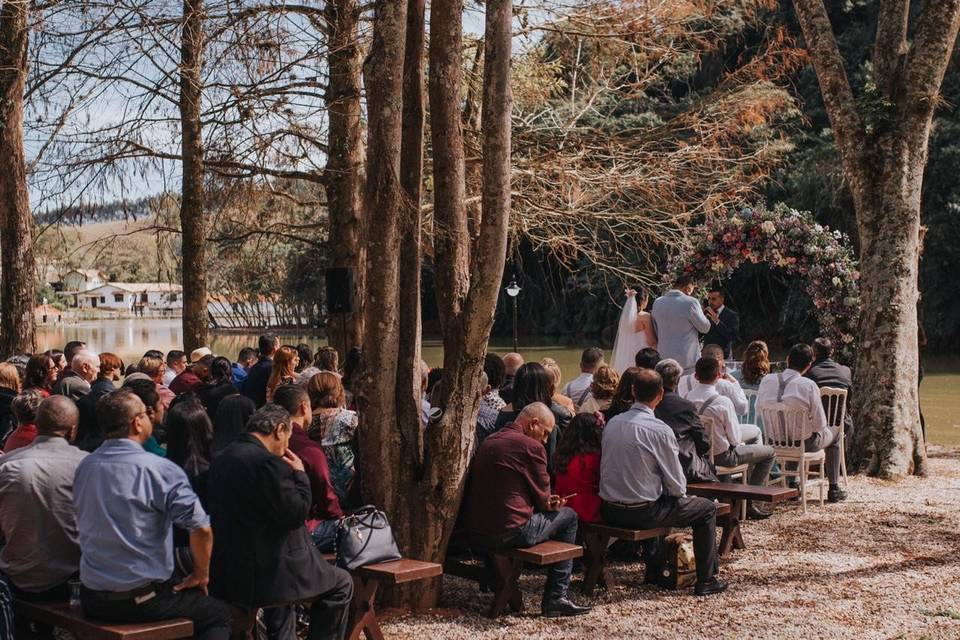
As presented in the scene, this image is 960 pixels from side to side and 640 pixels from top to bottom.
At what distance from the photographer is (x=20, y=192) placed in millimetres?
13156


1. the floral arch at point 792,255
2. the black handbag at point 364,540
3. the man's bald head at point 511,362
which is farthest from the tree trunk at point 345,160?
the black handbag at point 364,540

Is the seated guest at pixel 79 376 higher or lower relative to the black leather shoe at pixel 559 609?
higher

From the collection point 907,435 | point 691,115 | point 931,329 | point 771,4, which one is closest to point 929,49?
point 771,4

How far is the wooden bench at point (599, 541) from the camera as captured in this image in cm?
644

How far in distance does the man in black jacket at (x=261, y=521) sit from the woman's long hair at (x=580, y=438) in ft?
7.69

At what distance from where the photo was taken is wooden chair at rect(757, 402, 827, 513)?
902 centimetres

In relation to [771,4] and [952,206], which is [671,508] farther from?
[952,206]

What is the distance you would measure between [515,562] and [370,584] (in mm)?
1048

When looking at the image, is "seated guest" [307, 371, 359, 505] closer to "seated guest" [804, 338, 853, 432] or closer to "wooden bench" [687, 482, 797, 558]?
"wooden bench" [687, 482, 797, 558]

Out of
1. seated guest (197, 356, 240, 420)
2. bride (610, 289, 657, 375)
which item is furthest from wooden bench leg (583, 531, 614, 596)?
bride (610, 289, 657, 375)

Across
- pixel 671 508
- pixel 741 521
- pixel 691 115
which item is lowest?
pixel 741 521

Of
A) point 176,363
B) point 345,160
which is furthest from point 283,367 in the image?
point 345,160

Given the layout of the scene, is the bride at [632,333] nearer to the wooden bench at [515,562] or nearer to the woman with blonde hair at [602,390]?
the woman with blonde hair at [602,390]

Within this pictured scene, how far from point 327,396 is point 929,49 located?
7.65 m
